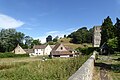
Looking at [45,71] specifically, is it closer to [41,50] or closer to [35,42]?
[41,50]

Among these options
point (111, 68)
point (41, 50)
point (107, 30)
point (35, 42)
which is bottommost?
point (111, 68)

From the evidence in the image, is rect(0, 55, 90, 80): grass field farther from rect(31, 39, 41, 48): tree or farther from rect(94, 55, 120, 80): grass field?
rect(31, 39, 41, 48): tree

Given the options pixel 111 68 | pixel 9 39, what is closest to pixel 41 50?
pixel 9 39

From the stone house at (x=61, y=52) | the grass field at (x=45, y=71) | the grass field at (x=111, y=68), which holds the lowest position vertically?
the grass field at (x=111, y=68)

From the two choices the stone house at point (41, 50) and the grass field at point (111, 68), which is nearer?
the grass field at point (111, 68)

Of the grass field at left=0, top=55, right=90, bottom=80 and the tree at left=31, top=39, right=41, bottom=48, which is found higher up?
the tree at left=31, top=39, right=41, bottom=48

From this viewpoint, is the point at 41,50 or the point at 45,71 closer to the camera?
the point at 45,71

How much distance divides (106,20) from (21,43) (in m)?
76.1

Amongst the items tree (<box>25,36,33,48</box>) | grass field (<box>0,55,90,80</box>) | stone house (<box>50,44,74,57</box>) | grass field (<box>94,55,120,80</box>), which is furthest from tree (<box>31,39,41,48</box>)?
grass field (<box>0,55,90,80</box>)

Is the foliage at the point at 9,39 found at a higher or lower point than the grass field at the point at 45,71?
higher

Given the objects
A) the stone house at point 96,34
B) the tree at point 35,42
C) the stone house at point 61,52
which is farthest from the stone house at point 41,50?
the tree at point 35,42

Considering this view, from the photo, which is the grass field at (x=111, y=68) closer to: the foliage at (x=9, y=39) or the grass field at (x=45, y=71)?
the grass field at (x=45, y=71)

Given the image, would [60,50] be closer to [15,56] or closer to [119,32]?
[15,56]

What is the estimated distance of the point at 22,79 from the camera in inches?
546
